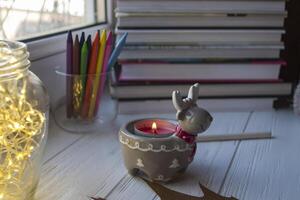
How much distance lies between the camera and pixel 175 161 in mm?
528

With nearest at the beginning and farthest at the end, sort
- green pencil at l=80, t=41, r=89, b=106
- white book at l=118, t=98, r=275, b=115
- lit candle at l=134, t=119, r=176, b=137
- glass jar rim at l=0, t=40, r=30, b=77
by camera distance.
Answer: glass jar rim at l=0, t=40, r=30, b=77, lit candle at l=134, t=119, r=176, b=137, green pencil at l=80, t=41, r=89, b=106, white book at l=118, t=98, r=275, b=115

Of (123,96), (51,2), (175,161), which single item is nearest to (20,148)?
(175,161)

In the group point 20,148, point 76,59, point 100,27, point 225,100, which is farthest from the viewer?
point 100,27

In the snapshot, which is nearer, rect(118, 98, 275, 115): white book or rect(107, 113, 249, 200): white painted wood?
rect(107, 113, 249, 200): white painted wood

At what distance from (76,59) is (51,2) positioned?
0.19 metres

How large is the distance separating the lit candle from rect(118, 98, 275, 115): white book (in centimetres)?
18

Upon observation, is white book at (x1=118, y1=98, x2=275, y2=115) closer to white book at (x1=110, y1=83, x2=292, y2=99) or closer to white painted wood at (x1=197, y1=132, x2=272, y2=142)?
A: white book at (x1=110, y1=83, x2=292, y2=99)

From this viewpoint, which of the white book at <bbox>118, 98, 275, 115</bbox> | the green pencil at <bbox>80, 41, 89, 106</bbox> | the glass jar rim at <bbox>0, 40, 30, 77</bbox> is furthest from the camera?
the white book at <bbox>118, 98, 275, 115</bbox>

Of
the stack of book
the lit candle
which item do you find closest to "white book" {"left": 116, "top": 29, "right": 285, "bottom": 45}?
the stack of book

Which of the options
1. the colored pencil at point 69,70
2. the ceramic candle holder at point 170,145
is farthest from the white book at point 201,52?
the ceramic candle holder at point 170,145

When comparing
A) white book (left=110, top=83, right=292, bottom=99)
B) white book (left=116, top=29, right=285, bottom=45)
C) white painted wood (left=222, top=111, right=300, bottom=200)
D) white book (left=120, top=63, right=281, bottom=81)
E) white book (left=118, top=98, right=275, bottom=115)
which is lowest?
white painted wood (left=222, top=111, right=300, bottom=200)

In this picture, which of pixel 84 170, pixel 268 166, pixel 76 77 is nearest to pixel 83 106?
pixel 76 77

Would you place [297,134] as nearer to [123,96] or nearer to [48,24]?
[123,96]

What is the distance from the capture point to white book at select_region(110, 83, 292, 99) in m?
0.75
